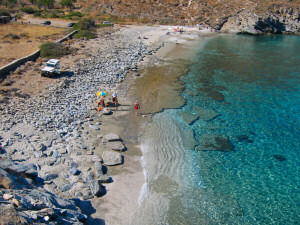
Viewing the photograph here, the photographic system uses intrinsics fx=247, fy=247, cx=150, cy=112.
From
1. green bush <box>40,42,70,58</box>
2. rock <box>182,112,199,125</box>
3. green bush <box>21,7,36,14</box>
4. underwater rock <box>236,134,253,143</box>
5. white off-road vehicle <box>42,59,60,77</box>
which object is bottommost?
underwater rock <box>236,134,253,143</box>

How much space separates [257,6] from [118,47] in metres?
61.2

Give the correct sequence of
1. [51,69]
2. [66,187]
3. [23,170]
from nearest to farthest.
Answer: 1. [23,170]
2. [66,187]
3. [51,69]

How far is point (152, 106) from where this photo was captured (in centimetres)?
2811

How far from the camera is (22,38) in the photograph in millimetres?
52000

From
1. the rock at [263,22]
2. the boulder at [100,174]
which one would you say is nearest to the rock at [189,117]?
the boulder at [100,174]

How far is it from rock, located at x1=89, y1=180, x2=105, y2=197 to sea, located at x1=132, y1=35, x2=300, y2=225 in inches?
105

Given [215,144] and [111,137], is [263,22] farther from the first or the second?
[111,137]

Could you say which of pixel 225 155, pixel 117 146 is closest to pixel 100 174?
pixel 117 146

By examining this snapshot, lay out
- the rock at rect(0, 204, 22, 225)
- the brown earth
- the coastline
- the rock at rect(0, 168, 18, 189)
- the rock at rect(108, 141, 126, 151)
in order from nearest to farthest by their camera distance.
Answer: the rock at rect(0, 204, 22, 225)
the rock at rect(0, 168, 18, 189)
the coastline
the rock at rect(108, 141, 126, 151)
the brown earth

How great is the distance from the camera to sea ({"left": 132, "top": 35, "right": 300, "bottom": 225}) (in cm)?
1577

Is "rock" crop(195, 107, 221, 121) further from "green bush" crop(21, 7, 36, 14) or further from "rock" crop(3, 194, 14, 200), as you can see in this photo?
"green bush" crop(21, 7, 36, 14)

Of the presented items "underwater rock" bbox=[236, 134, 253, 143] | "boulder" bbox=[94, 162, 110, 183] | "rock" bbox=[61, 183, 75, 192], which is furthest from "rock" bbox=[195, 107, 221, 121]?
"rock" bbox=[61, 183, 75, 192]

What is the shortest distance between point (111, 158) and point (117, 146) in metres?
1.62

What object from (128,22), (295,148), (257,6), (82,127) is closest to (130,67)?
(82,127)
